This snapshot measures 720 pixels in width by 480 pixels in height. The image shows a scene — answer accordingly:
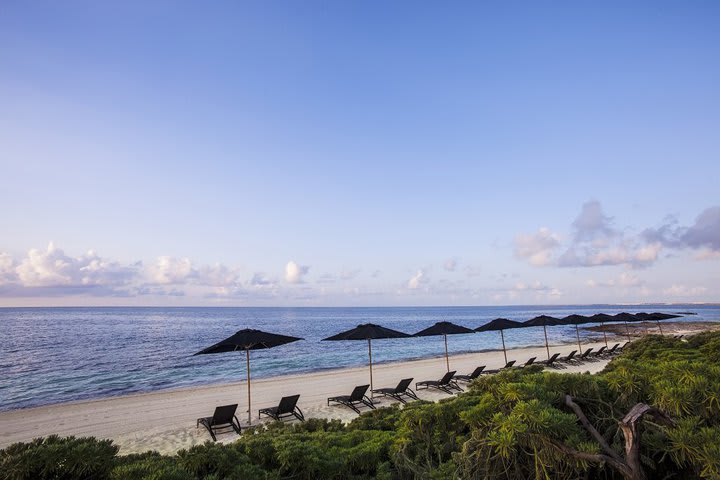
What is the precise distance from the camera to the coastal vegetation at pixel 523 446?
1.90 m

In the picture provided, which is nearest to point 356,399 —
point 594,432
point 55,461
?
point 55,461

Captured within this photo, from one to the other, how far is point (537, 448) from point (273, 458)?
2.01m

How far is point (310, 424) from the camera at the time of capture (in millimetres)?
5793

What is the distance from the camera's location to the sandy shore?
29.4ft

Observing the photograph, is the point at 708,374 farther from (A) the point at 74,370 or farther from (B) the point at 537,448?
(A) the point at 74,370

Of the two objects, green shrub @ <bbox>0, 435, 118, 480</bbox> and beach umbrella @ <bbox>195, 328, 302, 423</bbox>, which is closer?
green shrub @ <bbox>0, 435, 118, 480</bbox>

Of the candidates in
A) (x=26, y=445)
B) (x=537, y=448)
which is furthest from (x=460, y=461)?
(x=26, y=445)

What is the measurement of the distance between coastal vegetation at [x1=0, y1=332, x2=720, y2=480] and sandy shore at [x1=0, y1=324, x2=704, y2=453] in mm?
6275

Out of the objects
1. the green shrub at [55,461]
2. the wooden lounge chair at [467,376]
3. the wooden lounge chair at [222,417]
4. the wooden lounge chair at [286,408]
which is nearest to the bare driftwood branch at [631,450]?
the green shrub at [55,461]

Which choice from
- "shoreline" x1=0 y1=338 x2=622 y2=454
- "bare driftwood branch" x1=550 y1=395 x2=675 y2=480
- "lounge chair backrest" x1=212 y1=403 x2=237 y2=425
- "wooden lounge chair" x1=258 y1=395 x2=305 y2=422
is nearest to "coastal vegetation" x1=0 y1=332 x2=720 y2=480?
"bare driftwood branch" x1=550 y1=395 x2=675 y2=480

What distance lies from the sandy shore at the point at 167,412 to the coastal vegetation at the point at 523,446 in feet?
20.6

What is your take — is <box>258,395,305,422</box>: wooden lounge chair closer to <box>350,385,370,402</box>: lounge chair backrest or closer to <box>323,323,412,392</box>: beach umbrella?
<box>350,385,370,402</box>: lounge chair backrest

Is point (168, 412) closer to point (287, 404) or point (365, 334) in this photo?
point (287, 404)

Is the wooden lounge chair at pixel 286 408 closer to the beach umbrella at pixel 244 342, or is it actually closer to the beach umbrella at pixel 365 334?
the beach umbrella at pixel 244 342
